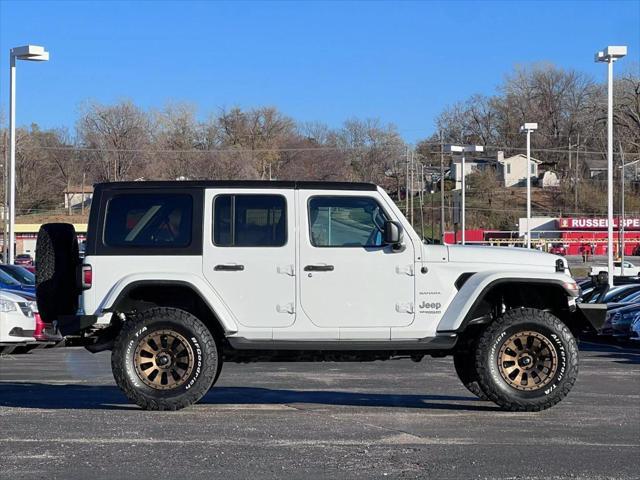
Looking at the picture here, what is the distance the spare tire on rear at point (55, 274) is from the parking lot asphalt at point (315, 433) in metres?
0.97

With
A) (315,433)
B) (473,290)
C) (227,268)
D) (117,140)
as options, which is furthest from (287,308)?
(117,140)

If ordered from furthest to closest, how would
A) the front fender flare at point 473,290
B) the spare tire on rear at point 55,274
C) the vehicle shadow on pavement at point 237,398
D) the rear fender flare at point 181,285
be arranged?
1. the vehicle shadow on pavement at point 237,398
2. the spare tire on rear at point 55,274
3. the front fender flare at point 473,290
4. the rear fender flare at point 181,285

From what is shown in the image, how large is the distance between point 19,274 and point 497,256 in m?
15.5

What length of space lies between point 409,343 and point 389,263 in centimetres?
77

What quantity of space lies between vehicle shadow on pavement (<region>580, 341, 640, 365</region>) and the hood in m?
7.33

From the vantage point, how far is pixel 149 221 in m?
8.81

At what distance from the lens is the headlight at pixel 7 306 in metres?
15.7

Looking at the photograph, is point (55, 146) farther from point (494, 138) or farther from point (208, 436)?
point (208, 436)

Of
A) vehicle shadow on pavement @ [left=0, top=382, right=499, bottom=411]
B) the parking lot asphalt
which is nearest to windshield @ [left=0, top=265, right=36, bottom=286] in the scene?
the parking lot asphalt

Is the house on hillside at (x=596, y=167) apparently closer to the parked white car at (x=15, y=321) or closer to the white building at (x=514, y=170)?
the white building at (x=514, y=170)

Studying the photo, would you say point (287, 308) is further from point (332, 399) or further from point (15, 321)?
point (15, 321)

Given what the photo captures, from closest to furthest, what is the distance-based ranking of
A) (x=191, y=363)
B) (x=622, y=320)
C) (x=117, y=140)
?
(x=191, y=363) < (x=622, y=320) < (x=117, y=140)

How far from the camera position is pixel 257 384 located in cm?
1131

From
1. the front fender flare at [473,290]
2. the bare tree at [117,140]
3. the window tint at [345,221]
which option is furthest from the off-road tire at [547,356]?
the bare tree at [117,140]
